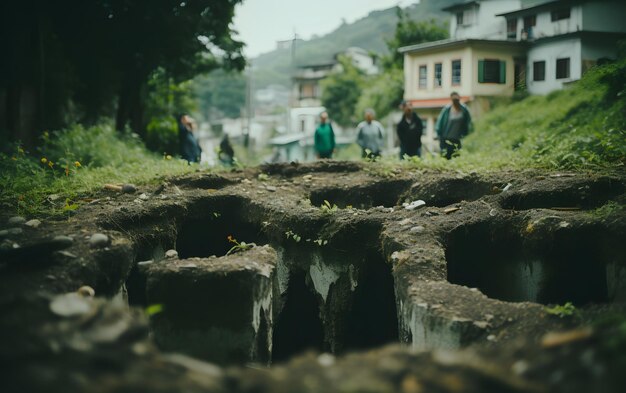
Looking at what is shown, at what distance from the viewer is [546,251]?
20.4 ft

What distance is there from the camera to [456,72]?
22625mm

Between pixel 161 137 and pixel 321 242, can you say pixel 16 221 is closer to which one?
pixel 321 242

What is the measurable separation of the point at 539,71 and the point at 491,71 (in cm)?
166

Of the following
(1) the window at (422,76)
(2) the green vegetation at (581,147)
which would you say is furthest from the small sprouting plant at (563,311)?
(1) the window at (422,76)

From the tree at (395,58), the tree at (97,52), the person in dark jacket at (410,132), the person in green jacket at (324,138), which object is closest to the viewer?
the person in dark jacket at (410,132)

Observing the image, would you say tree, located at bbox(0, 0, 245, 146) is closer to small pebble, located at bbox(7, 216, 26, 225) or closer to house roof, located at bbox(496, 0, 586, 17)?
small pebble, located at bbox(7, 216, 26, 225)

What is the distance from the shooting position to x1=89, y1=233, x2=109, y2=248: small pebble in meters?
5.70

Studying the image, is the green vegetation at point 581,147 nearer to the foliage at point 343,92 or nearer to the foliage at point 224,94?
the foliage at point 343,92

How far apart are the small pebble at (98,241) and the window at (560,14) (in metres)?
23.0

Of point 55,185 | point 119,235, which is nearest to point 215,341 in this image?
point 119,235

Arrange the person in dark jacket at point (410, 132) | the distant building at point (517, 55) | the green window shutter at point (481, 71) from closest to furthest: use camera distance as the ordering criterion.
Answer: the person in dark jacket at point (410, 132) < the distant building at point (517, 55) < the green window shutter at point (481, 71)

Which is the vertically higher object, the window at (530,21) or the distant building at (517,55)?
the window at (530,21)

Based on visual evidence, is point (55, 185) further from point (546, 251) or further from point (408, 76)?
point (408, 76)

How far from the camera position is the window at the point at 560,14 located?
23.6 m
